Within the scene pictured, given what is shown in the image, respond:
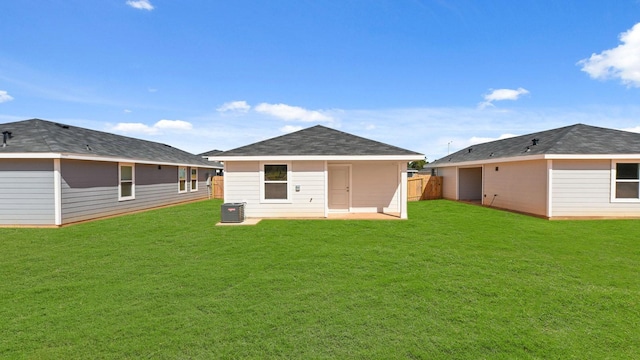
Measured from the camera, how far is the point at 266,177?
11930 mm

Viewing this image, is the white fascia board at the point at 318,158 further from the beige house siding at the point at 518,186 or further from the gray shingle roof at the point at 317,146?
the beige house siding at the point at 518,186

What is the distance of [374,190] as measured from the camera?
13195 millimetres

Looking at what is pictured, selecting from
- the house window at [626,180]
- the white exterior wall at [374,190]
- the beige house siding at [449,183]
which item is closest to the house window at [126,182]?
the white exterior wall at [374,190]

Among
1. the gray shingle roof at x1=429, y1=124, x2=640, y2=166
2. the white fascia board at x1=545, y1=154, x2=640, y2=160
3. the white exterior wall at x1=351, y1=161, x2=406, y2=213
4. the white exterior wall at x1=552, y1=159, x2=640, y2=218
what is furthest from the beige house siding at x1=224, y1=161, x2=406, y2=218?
the gray shingle roof at x1=429, y1=124, x2=640, y2=166

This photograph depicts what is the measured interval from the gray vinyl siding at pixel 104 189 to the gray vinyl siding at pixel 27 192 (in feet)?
1.44

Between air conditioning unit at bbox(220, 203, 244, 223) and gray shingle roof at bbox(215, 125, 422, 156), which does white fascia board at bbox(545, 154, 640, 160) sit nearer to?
gray shingle roof at bbox(215, 125, 422, 156)

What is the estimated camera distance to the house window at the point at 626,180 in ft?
Result: 38.7

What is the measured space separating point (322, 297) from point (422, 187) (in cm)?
1791

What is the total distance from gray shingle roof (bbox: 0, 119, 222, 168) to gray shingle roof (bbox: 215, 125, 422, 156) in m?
6.05

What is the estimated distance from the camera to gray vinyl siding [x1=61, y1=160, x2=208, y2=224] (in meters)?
10.9

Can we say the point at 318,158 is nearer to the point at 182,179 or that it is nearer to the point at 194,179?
the point at 182,179

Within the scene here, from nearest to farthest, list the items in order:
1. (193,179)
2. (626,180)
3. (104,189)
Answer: (626,180) → (104,189) → (193,179)

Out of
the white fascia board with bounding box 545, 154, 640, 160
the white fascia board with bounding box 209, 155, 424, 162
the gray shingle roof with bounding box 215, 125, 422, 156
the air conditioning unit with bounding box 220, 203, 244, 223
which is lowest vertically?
the air conditioning unit with bounding box 220, 203, 244, 223

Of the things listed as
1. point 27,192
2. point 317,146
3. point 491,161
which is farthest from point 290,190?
point 491,161
